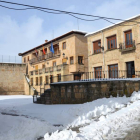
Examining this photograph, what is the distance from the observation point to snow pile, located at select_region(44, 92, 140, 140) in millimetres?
5170

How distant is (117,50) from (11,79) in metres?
23.1

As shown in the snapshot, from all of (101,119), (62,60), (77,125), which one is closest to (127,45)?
(62,60)

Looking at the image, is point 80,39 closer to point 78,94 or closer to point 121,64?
point 121,64

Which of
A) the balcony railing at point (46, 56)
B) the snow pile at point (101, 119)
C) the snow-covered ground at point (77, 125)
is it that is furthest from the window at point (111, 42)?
the snow-covered ground at point (77, 125)

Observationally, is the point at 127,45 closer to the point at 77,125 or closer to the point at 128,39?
the point at 128,39

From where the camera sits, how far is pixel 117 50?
1995cm

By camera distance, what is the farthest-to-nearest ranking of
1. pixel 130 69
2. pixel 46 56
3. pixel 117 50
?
pixel 46 56 < pixel 117 50 < pixel 130 69

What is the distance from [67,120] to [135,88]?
5466mm

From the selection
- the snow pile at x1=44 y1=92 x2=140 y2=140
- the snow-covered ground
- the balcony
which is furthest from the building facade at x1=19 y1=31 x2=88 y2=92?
the snow-covered ground

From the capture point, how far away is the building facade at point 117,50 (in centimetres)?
1815

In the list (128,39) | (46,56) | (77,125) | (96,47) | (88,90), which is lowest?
(77,125)

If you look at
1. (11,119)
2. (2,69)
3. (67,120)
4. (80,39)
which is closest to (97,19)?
(67,120)

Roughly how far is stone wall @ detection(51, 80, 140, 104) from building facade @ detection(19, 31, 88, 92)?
8.68 metres

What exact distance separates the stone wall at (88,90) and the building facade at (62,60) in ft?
28.5
